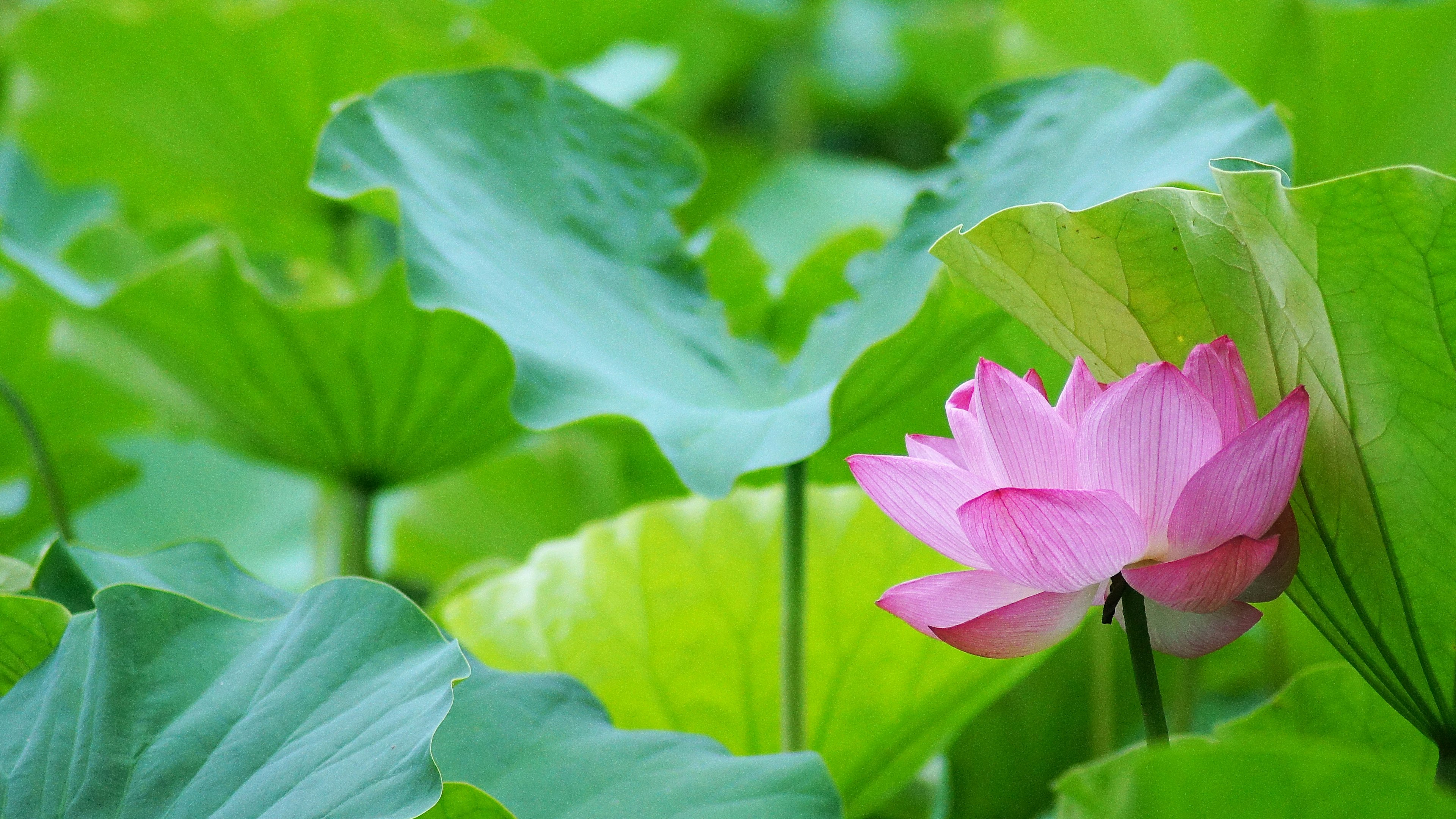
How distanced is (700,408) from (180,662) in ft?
0.89

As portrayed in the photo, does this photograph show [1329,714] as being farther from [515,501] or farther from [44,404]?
[44,404]

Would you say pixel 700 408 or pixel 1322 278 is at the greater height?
pixel 1322 278

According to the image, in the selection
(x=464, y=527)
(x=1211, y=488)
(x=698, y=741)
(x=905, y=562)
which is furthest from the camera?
(x=464, y=527)

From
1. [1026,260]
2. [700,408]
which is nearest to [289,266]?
[700,408]

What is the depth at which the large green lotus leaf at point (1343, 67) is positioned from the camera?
1.02 meters

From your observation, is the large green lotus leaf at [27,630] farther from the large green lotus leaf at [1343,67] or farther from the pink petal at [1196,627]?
the large green lotus leaf at [1343,67]

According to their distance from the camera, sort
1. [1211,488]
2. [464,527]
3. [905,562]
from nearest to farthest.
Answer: [1211,488] → [905,562] → [464,527]

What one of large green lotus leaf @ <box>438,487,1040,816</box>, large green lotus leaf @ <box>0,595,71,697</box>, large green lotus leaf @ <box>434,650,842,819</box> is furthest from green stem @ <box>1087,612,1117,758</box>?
large green lotus leaf @ <box>0,595,71,697</box>

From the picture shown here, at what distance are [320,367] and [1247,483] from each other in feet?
2.12

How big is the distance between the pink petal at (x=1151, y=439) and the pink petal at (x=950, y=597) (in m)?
0.04

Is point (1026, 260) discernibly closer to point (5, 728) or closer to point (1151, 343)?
point (1151, 343)

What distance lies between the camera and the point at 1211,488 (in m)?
0.35

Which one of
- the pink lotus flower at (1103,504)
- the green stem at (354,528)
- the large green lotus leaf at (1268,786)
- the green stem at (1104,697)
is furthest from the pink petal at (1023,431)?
the green stem at (354,528)

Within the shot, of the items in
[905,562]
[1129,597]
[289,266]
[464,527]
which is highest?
[1129,597]
